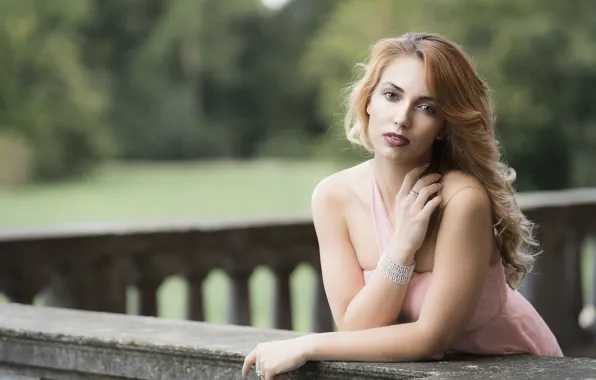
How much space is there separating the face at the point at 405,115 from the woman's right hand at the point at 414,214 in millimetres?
76

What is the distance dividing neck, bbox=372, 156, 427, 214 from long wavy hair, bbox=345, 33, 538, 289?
0.05 meters

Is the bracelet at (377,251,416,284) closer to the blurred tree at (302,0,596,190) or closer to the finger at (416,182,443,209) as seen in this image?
the finger at (416,182,443,209)

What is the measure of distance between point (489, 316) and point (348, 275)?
0.31m

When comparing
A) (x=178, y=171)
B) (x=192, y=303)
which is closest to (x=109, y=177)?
(x=178, y=171)

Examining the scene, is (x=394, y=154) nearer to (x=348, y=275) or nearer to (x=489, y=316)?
(x=348, y=275)

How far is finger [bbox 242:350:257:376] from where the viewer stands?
2078mm

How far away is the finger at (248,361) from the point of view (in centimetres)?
208

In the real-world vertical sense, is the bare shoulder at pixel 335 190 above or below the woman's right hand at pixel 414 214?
above

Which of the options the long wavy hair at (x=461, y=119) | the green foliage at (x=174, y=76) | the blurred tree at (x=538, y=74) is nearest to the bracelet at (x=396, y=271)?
the long wavy hair at (x=461, y=119)

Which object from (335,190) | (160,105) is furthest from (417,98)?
(160,105)

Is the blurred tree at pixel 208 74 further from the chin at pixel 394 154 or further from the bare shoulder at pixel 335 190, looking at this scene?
the chin at pixel 394 154

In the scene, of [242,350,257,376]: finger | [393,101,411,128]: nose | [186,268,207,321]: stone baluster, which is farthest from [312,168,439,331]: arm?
[186,268,207,321]: stone baluster

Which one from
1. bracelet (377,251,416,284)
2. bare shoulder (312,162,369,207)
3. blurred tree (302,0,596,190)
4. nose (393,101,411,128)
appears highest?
blurred tree (302,0,596,190)

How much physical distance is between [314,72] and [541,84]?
209 inches
